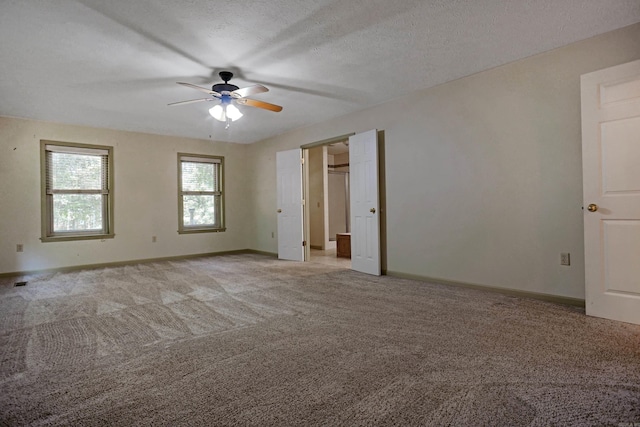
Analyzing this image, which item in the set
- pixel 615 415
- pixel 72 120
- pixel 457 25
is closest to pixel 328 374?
pixel 615 415

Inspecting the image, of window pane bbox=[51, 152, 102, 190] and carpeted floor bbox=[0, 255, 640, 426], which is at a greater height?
window pane bbox=[51, 152, 102, 190]

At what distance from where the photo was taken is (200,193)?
22.5ft

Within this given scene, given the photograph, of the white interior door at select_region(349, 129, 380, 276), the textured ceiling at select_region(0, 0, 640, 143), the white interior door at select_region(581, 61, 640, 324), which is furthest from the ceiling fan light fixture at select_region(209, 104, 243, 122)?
the white interior door at select_region(581, 61, 640, 324)

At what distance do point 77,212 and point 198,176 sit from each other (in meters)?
2.17

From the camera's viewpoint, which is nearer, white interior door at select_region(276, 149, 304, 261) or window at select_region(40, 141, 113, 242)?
window at select_region(40, 141, 113, 242)

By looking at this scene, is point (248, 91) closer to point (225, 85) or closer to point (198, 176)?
point (225, 85)

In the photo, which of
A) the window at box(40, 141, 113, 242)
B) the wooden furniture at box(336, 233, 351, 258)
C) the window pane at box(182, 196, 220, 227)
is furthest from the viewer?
the window pane at box(182, 196, 220, 227)

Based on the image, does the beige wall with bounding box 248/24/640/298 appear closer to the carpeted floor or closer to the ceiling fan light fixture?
the carpeted floor

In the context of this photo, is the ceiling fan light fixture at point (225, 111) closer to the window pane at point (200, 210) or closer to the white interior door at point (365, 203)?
the white interior door at point (365, 203)

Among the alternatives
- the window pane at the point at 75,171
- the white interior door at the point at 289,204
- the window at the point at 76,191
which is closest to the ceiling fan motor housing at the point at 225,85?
the white interior door at the point at 289,204

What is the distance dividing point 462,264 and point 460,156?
1250 mm

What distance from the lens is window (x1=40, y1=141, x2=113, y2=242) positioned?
529 centimetres

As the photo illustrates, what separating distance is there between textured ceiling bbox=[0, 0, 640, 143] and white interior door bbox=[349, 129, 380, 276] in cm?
72

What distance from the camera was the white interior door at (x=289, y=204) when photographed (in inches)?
239
